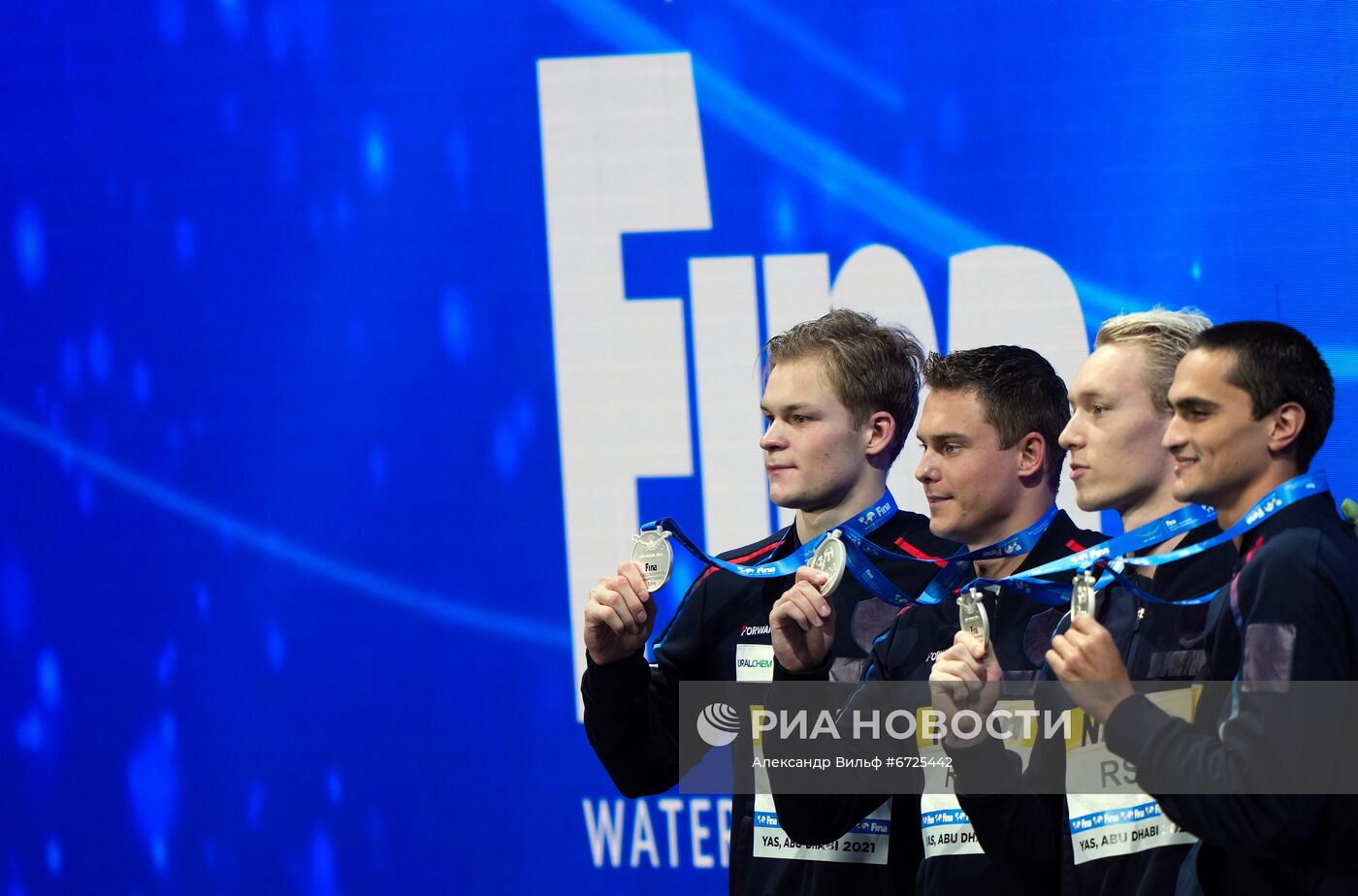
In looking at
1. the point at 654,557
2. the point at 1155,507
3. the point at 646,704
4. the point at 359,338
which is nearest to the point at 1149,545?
the point at 1155,507

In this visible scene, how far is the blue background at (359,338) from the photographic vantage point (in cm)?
363

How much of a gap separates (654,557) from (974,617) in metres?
0.69

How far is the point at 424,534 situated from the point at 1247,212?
2.17m

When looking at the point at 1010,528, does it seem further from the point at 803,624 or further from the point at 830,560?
the point at 803,624

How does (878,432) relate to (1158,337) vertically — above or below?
below

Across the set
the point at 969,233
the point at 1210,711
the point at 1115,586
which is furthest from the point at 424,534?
the point at 1210,711

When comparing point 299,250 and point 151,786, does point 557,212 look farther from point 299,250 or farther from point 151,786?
point 151,786

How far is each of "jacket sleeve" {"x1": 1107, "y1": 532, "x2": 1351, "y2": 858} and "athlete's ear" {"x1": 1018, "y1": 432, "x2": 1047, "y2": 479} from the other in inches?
28.0

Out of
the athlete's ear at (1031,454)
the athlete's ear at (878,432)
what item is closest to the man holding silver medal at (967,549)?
the athlete's ear at (1031,454)

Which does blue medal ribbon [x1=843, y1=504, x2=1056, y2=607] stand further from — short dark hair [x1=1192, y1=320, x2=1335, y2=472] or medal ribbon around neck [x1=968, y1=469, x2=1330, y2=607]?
short dark hair [x1=1192, y1=320, x2=1335, y2=472]

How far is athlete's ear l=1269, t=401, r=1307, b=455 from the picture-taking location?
203 centimetres

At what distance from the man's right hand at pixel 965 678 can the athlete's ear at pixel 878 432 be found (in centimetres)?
63

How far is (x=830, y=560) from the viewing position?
250cm

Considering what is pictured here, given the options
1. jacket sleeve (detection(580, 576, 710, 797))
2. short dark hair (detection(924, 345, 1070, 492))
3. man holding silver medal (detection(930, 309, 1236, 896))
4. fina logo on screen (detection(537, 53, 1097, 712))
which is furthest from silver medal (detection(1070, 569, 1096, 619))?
fina logo on screen (detection(537, 53, 1097, 712))
